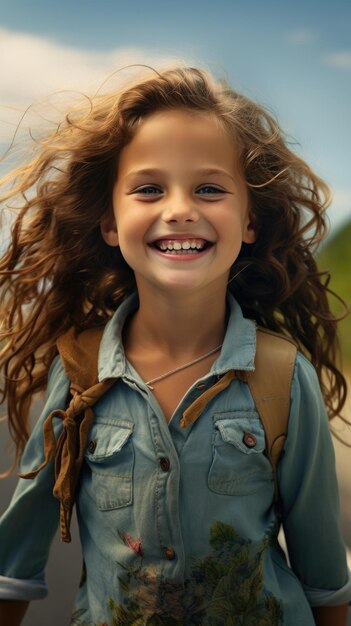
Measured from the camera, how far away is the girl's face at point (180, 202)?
41.5 inches

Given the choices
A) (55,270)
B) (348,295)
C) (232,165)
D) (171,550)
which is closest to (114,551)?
(171,550)

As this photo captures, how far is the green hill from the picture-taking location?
149 centimetres

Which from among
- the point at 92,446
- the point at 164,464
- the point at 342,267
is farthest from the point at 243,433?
the point at 342,267

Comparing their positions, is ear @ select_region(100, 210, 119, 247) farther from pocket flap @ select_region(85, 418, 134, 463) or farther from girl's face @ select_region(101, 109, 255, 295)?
pocket flap @ select_region(85, 418, 134, 463)

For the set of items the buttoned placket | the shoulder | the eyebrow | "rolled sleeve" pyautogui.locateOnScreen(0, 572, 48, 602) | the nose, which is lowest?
"rolled sleeve" pyautogui.locateOnScreen(0, 572, 48, 602)

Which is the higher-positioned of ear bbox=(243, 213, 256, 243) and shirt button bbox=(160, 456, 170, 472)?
ear bbox=(243, 213, 256, 243)

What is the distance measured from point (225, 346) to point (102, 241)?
0.29m

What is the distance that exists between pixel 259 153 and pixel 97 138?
236mm

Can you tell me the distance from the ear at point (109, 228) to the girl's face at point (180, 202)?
3.3 inches

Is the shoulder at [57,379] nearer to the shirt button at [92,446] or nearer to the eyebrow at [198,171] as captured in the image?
the shirt button at [92,446]

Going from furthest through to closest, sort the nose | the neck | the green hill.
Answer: the green hill, the neck, the nose

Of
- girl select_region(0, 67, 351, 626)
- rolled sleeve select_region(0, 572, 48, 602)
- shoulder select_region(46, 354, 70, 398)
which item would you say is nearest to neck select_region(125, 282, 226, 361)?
girl select_region(0, 67, 351, 626)

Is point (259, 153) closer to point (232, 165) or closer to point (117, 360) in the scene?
point (232, 165)

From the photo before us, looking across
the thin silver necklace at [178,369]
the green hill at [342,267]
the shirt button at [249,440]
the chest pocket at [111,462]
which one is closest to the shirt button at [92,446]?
the chest pocket at [111,462]
